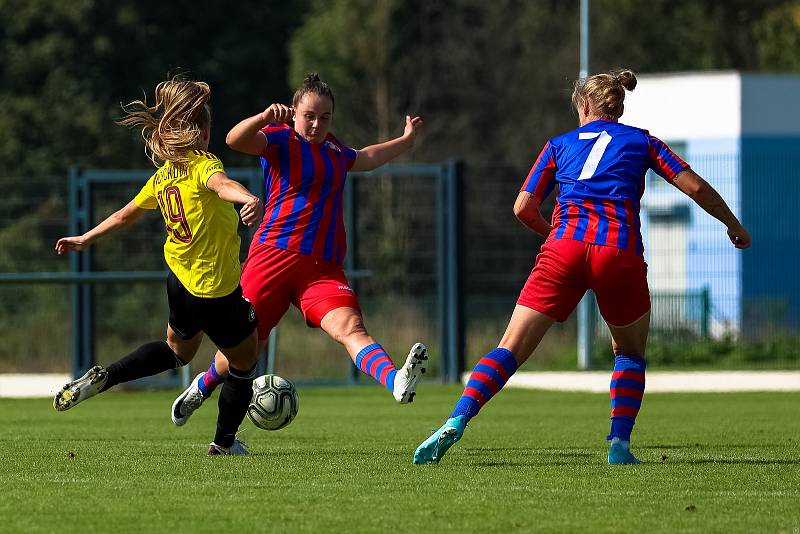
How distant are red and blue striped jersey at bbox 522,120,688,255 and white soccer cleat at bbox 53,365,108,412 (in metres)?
2.50

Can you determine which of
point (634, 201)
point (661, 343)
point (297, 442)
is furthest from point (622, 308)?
point (661, 343)

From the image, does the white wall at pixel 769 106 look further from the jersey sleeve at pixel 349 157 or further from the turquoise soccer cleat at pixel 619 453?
the turquoise soccer cleat at pixel 619 453

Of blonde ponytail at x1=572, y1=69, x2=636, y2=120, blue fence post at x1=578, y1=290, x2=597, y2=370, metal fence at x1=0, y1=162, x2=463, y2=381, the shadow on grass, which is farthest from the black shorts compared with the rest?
blue fence post at x1=578, y1=290, x2=597, y2=370

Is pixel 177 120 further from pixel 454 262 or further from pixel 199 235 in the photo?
pixel 454 262

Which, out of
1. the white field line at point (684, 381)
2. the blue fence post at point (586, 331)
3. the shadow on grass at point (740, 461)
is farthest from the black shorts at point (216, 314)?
the blue fence post at point (586, 331)

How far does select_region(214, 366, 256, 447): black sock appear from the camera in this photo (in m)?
8.17

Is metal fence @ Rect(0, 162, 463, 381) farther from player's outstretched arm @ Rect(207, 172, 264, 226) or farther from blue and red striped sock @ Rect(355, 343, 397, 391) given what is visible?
player's outstretched arm @ Rect(207, 172, 264, 226)

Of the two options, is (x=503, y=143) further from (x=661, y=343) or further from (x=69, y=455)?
(x=69, y=455)

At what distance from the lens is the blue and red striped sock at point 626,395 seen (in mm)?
7859

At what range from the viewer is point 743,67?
46062mm

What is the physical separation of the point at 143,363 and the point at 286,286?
863 mm

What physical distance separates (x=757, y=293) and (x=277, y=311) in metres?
13.6

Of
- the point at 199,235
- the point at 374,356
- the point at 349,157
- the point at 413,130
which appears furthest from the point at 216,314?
the point at 413,130

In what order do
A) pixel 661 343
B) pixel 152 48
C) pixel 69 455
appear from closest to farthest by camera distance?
pixel 69 455, pixel 661 343, pixel 152 48
